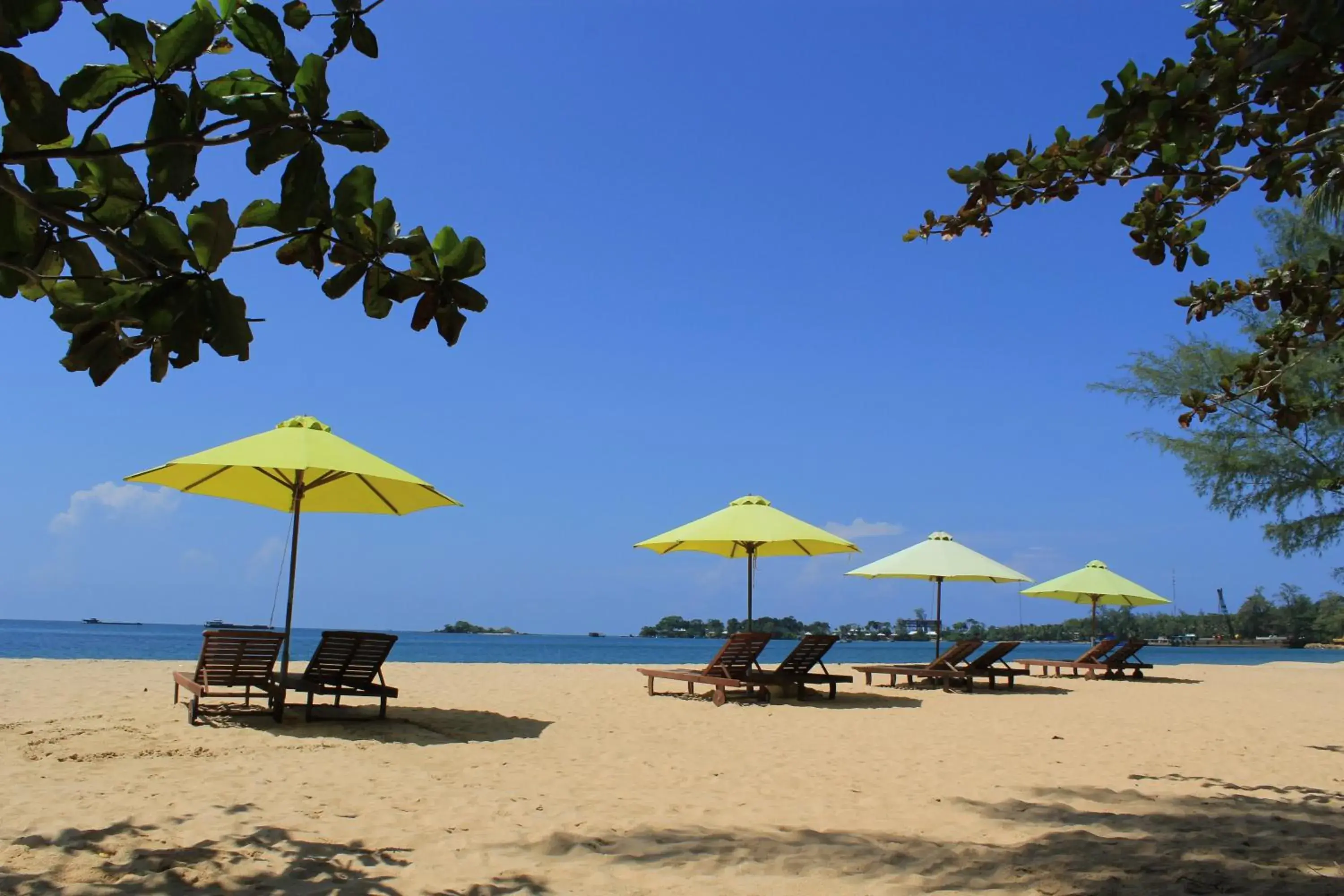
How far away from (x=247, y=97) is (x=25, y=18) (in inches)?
15.9

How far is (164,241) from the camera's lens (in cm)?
207

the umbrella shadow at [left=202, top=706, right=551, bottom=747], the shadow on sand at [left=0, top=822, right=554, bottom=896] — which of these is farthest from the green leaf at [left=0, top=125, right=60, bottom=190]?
the umbrella shadow at [left=202, top=706, right=551, bottom=747]

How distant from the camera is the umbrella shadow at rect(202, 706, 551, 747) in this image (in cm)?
651

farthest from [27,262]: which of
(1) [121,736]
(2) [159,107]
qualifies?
(1) [121,736]

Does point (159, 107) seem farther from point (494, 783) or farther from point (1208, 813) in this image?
point (1208, 813)

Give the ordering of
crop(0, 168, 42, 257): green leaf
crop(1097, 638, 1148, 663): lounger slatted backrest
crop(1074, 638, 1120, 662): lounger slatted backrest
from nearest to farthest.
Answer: crop(0, 168, 42, 257): green leaf, crop(1097, 638, 1148, 663): lounger slatted backrest, crop(1074, 638, 1120, 662): lounger slatted backrest

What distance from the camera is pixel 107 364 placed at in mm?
2273

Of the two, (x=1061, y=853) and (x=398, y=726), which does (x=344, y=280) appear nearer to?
(x=1061, y=853)

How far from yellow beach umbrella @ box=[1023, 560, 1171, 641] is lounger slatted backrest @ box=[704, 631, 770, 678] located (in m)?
9.45

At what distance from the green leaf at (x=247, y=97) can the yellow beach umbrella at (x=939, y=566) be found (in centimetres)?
1182

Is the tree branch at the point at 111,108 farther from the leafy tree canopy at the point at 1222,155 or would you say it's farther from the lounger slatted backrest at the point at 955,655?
the lounger slatted backrest at the point at 955,655

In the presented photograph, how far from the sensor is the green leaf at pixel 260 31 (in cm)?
211

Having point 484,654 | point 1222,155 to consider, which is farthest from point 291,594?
point 484,654

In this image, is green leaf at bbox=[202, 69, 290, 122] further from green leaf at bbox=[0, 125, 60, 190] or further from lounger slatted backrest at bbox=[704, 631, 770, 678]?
lounger slatted backrest at bbox=[704, 631, 770, 678]
